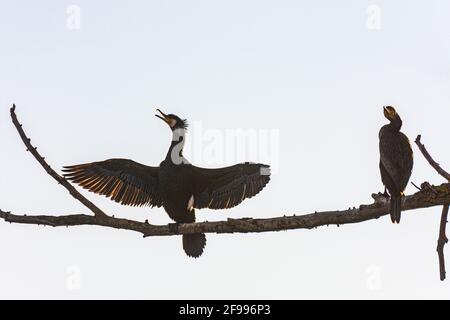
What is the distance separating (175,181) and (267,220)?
3562mm

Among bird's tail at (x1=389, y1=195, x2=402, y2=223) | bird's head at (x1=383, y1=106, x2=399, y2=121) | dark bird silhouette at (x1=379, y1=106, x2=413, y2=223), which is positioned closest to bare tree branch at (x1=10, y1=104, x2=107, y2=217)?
bird's tail at (x1=389, y1=195, x2=402, y2=223)

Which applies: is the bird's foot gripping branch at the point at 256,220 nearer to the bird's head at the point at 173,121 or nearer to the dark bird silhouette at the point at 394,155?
the dark bird silhouette at the point at 394,155

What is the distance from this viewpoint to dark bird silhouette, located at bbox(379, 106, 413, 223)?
6164 mm

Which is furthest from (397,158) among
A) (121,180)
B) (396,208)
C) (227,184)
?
(121,180)

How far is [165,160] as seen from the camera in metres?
9.00

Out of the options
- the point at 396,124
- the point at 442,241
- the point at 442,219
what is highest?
the point at 396,124

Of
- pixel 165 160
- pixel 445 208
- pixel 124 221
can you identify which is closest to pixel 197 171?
pixel 165 160

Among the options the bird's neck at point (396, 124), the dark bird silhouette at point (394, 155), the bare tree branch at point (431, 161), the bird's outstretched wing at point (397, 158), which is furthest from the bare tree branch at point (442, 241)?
the bird's neck at point (396, 124)

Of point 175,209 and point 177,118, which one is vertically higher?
point 177,118

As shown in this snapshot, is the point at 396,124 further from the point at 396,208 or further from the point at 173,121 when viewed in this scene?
the point at 173,121

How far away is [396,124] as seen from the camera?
6840mm
